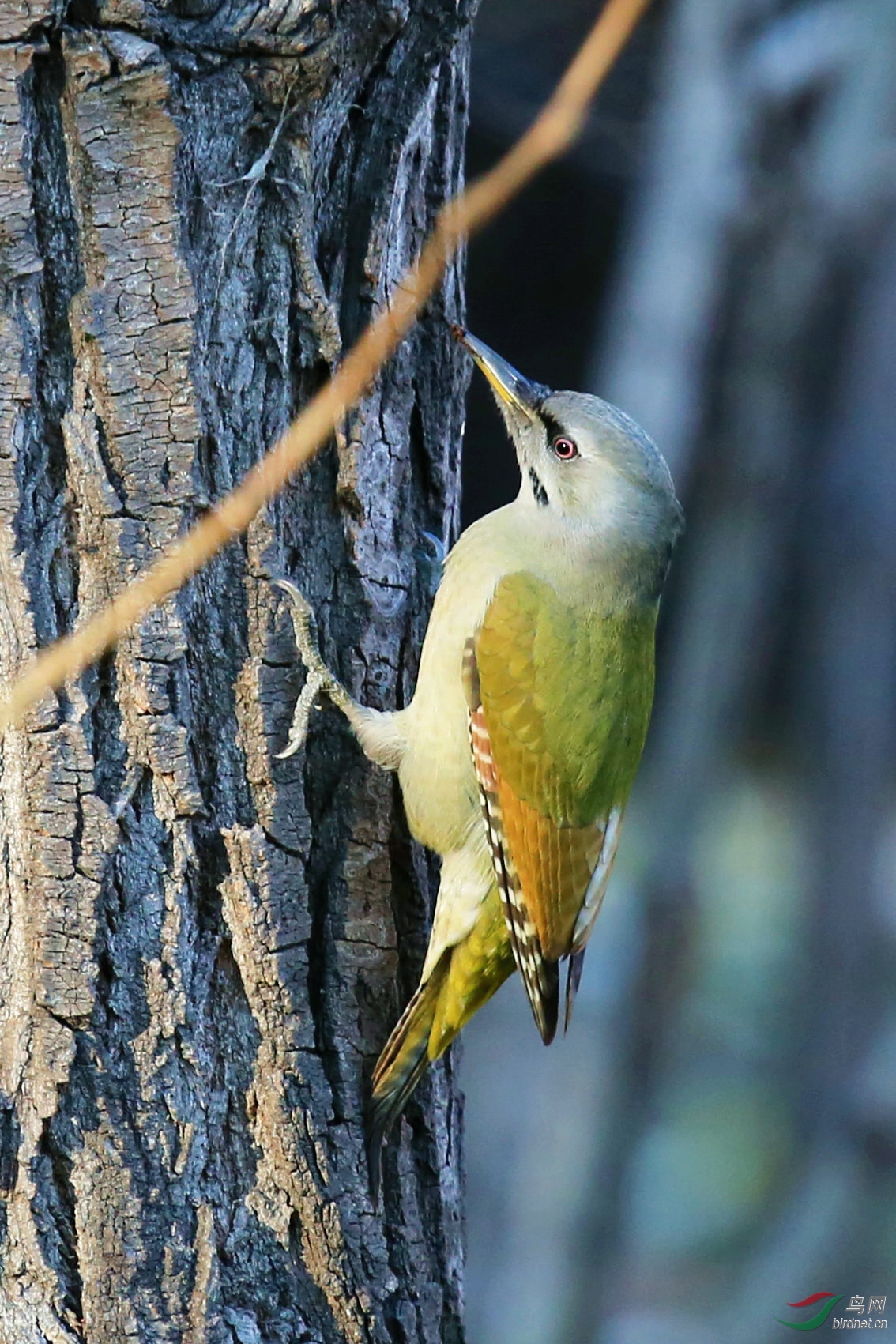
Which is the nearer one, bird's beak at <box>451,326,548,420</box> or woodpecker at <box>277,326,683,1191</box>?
woodpecker at <box>277,326,683,1191</box>

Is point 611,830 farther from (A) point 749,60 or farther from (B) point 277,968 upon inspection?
(A) point 749,60

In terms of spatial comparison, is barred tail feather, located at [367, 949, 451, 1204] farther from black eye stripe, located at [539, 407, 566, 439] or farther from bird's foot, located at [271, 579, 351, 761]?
black eye stripe, located at [539, 407, 566, 439]

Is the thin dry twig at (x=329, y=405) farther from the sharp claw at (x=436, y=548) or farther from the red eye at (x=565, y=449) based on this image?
the red eye at (x=565, y=449)

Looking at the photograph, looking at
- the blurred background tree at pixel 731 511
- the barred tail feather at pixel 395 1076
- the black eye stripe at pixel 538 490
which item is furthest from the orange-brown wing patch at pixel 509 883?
→ the blurred background tree at pixel 731 511

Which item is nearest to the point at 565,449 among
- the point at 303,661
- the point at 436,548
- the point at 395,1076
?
the point at 436,548

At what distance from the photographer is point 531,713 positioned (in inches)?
108

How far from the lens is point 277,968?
219 cm

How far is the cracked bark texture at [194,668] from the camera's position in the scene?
1.95 m

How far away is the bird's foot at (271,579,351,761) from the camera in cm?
220

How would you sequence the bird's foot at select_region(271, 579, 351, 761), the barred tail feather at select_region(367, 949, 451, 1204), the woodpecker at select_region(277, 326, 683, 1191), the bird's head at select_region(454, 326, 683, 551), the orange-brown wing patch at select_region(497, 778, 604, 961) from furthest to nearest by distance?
the bird's head at select_region(454, 326, 683, 551) → the orange-brown wing patch at select_region(497, 778, 604, 961) → the woodpecker at select_region(277, 326, 683, 1191) → the barred tail feather at select_region(367, 949, 451, 1204) → the bird's foot at select_region(271, 579, 351, 761)

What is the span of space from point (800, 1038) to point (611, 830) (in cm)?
294

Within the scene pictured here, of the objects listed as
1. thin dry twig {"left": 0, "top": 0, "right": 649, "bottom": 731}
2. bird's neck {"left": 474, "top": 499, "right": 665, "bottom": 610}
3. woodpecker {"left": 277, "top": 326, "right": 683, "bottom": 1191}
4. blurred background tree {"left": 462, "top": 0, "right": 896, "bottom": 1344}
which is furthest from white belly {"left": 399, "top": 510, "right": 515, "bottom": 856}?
blurred background tree {"left": 462, "top": 0, "right": 896, "bottom": 1344}

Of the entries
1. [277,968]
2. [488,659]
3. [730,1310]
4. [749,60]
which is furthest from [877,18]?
[730,1310]

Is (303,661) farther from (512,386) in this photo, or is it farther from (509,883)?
(512,386)
